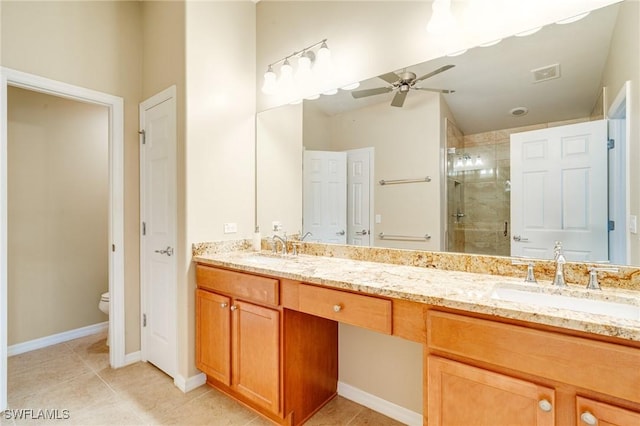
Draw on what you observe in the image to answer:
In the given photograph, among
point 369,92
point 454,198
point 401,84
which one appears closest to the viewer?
point 454,198

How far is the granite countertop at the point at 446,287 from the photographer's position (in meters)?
0.89

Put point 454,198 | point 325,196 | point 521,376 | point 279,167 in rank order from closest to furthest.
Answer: point 521,376 < point 454,198 < point 325,196 < point 279,167

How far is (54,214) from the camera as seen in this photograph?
2852mm

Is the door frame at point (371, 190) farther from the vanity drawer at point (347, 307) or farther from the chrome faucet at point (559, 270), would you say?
the chrome faucet at point (559, 270)

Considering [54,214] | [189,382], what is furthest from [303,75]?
[54,214]

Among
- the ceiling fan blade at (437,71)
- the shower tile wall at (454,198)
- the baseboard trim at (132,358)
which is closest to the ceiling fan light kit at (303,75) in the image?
the ceiling fan blade at (437,71)

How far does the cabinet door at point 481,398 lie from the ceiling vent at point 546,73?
129cm

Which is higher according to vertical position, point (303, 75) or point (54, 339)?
point (303, 75)

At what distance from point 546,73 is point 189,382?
8.86 ft

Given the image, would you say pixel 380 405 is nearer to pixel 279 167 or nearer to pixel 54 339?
pixel 279 167

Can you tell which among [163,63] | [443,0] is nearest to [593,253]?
[443,0]

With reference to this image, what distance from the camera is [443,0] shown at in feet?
5.02

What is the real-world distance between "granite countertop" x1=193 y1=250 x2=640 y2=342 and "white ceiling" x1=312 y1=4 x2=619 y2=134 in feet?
2.46

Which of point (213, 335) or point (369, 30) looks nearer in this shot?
point (369, 30)
